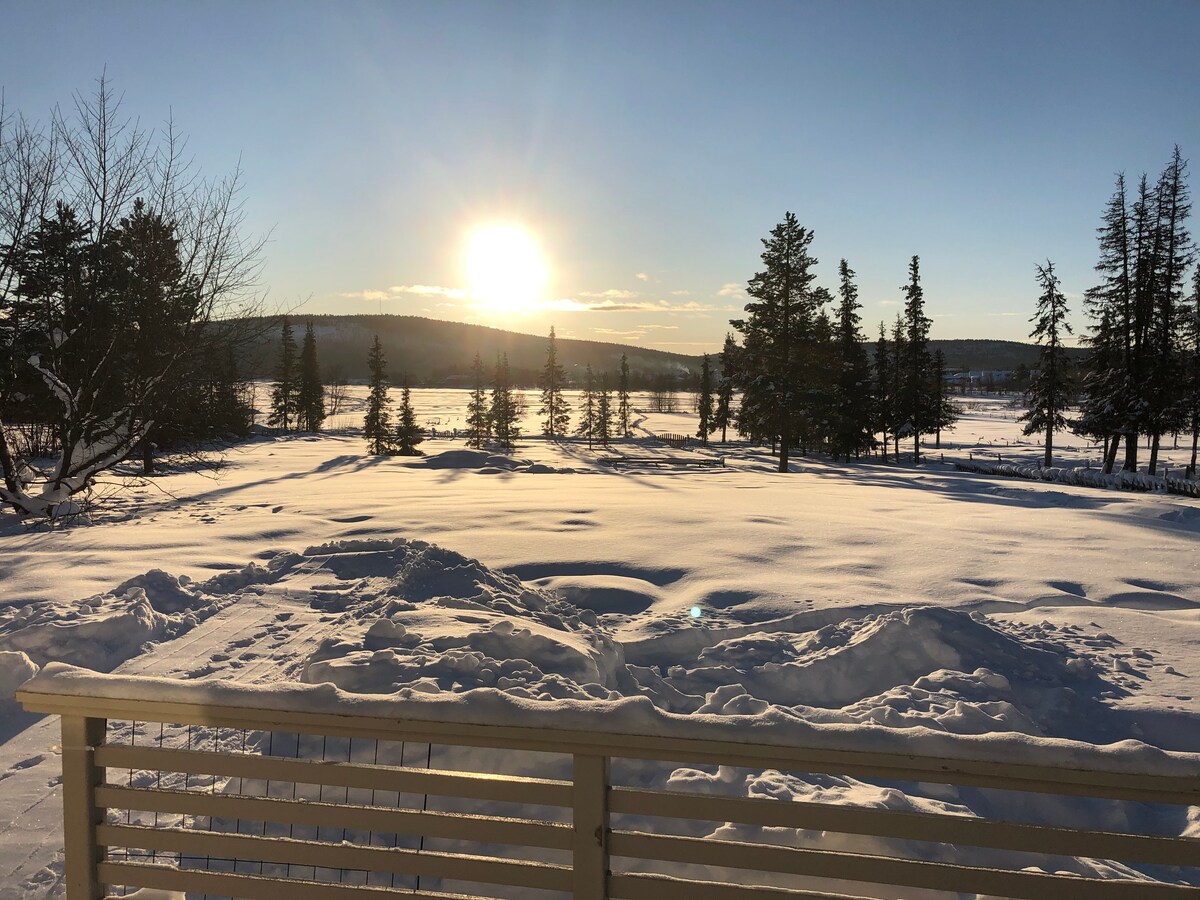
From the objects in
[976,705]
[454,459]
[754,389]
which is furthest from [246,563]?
[754,389]

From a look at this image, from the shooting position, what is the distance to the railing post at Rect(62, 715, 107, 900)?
2.27m

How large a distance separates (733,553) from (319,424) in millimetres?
69572

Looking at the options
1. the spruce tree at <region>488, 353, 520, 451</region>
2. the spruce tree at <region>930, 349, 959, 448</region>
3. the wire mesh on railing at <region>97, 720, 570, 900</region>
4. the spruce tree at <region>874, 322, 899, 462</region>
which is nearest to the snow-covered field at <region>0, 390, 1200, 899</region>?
the wire mesh on railing at <region>97, 720, 570, 900</region>

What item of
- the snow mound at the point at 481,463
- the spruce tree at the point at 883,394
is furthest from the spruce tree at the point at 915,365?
the snow mound at the point at 481,463

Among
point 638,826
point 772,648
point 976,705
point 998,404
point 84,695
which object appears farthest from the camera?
point 998,404

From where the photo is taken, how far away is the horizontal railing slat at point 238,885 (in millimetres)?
2232

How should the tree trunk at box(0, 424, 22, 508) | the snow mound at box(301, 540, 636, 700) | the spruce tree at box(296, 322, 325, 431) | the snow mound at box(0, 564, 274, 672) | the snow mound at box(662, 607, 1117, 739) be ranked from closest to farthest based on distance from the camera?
the snow mound at box(662, 607, 1117, 739) → the snow mound at box(301, 540, 636, 700) → the snow mound at box(0, 564, 274, 672) → the tree trunk at box(0, 424, 22, 508) → the spruce tree at box(296, 322, 325, 431)

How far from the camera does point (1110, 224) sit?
34094 mm

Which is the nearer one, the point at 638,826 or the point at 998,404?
the point at 638,826

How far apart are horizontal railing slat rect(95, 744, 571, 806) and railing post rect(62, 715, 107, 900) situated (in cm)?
5

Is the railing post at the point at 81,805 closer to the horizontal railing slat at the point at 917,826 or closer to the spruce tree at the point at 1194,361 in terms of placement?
the horizontal railing slat at the point at 917,826

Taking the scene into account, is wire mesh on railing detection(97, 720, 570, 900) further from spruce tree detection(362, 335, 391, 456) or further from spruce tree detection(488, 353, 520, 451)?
spruce tree detection(488, 353, 520, 451)

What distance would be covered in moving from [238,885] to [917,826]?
228 cm

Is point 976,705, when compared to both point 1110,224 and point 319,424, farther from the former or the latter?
point 319,424
